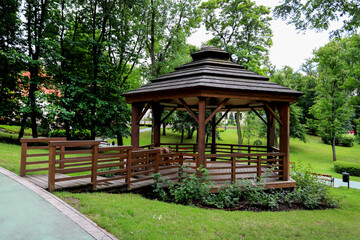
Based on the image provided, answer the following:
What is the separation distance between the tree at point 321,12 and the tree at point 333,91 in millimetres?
19739

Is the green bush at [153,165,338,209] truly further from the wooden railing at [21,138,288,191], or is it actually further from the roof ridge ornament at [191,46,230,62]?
the roof ridge ornament at [191,46,230,62]

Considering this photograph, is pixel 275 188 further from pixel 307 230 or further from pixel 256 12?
pixel 256 12

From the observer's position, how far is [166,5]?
17.4m

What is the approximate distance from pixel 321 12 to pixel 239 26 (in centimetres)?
1471

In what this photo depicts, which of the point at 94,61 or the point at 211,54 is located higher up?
the point at 94,61

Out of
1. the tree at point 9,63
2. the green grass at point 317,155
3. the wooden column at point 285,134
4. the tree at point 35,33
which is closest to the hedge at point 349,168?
the green grass at point 317,155

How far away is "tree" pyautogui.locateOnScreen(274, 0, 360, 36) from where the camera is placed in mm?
6539

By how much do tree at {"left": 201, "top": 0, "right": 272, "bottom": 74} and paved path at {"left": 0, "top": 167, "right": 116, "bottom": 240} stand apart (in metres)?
18.7

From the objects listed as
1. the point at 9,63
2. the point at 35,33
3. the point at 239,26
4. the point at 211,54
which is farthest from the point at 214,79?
the point at 239,26

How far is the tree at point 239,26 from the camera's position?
19.9 metres

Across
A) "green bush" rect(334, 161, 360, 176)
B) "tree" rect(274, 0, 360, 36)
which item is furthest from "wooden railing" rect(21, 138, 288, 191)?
"green bush" rect(334, 161, 360, 176)

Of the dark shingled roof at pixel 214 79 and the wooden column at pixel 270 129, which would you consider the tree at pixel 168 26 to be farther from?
the wooden column at pixel 270 129

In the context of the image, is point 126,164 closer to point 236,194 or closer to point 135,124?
point 135,124

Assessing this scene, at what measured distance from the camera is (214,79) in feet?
24.0
